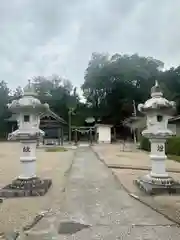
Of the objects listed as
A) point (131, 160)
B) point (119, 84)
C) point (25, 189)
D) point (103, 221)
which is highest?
point (119, 84)

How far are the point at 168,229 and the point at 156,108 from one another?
13.1ft

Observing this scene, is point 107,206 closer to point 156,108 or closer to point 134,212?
point 134,212

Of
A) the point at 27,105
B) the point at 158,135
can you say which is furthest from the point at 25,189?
the point at 158,135

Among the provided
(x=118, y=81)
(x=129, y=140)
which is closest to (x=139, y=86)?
(x=118, y=81)

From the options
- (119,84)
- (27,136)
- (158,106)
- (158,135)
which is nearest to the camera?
(27,136)

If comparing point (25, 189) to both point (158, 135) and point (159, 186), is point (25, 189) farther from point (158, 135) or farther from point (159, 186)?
point (158, 135)

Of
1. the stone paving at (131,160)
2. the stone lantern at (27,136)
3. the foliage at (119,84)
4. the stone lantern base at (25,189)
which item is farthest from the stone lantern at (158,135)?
the foliage at (119,84)

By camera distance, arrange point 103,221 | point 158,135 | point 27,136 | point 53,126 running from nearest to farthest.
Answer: point 103,221 < point 27,136 < point 158,135 < point 53,126

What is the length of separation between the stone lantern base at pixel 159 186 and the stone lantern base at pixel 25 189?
2582 mm

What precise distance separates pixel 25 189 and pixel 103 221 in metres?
3.01

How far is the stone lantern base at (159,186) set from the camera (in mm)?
7348

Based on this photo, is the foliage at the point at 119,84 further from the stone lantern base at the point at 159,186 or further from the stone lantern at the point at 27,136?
the stone lantern at the point at 27,136

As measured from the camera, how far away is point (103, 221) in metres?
5.07

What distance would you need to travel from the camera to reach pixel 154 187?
24.4 feet
